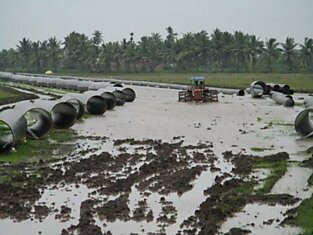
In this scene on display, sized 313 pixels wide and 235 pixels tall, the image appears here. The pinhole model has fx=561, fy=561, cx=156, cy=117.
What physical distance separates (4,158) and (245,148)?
9.10 meters

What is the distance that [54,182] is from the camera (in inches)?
636

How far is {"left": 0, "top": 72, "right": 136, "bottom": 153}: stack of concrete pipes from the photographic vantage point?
832 inches

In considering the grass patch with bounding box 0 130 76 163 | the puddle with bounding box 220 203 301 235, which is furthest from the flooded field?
the grass patch with bounding box 0 130 76 163

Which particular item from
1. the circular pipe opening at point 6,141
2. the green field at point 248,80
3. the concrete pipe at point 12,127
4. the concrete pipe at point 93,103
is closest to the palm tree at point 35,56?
the green field at point 248,80

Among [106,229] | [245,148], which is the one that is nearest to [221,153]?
[245,148]

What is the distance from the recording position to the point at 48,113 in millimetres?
24938

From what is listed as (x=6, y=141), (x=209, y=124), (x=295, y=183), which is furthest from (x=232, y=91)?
(x=295, y=183)

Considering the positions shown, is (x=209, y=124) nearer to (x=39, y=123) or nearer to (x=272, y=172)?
(x=39, y=123)

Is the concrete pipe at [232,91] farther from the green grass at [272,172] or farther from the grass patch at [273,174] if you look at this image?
the grass patch at [273,174]

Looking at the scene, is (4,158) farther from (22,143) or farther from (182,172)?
(182,172)

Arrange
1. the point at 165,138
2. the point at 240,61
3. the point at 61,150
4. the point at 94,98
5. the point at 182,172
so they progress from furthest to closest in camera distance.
A: 1. the point at 240,61
2. the point at 94,98
3. the point at 165,138
4. the point at 61,150
5. the point at 182,172

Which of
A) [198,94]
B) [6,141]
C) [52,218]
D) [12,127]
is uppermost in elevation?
[12,127]

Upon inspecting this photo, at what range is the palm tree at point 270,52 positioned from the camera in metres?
92.4

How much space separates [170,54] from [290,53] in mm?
22669
